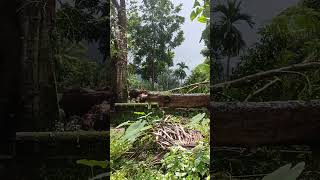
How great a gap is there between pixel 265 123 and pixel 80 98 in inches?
41.3

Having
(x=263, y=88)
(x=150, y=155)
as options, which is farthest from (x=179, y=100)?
(x=263, y=88)

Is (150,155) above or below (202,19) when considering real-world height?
below

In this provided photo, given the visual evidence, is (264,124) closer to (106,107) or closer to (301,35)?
(301,35)

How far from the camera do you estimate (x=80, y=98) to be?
2209 mm

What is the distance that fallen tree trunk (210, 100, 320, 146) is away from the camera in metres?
2.22

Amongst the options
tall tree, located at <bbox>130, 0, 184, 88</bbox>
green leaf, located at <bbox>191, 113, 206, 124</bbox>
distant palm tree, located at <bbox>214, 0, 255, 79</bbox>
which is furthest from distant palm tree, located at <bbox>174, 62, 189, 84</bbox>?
distant palm tree, located at <bbox>214, 0, 255, 79</bbox>

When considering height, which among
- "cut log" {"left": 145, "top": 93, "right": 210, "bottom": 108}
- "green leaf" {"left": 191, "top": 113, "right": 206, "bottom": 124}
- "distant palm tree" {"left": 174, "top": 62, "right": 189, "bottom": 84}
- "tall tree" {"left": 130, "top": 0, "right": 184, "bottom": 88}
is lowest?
"green leaf" {"left": 191, "top": 113, "right": 206, "bottom": 124}

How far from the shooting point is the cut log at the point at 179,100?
4414mm

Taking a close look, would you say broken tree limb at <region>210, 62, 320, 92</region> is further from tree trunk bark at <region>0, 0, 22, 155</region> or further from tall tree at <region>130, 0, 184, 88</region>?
tall tree at <region>130, 0, 184, 88</region>

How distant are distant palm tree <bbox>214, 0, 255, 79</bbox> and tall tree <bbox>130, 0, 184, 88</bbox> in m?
2.22

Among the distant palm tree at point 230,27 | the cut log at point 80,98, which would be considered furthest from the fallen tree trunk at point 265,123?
the cut log at point 80,98

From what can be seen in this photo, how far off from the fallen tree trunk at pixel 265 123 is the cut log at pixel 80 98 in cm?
61

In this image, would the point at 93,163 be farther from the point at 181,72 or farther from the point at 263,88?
the point at 181,72

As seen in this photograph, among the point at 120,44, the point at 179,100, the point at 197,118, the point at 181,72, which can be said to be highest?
the point at 120,44
